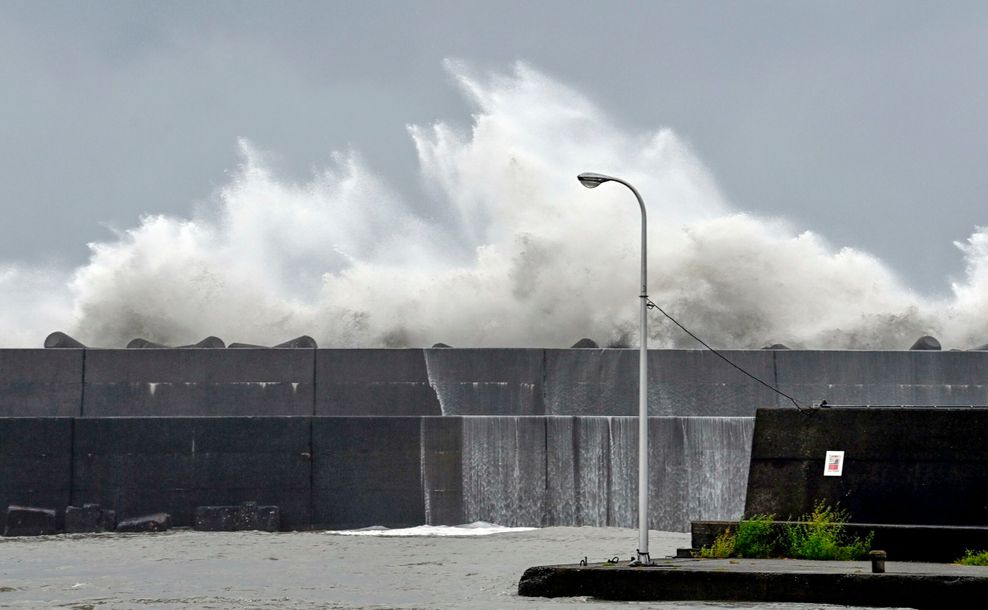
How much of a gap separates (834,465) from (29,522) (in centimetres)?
1778

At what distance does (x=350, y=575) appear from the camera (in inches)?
875

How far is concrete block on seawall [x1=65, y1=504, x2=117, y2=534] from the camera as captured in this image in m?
31.0

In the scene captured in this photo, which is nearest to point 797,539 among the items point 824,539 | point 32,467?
point 824,539

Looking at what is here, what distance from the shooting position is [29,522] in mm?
31000

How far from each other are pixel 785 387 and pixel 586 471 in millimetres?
5048

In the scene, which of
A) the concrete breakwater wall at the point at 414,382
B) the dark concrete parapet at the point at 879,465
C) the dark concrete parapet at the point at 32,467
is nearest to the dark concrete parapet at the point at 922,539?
the dark concrete parapet at the point at 879,465

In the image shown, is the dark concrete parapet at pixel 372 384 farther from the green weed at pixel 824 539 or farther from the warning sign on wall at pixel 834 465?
the green weed at pixel 824 539

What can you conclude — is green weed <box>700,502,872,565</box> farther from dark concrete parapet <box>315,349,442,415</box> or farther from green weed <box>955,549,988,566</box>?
dark concrete parapet <box>315,349,442,415</box>

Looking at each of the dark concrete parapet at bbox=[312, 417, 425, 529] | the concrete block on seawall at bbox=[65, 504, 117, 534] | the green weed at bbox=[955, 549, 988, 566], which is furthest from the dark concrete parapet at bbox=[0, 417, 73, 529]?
the green weed at bbox=[955, 549, 988, 566]

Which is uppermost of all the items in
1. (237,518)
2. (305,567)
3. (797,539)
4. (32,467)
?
(32,467)

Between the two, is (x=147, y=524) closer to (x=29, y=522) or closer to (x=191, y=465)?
(x=191, y=465)

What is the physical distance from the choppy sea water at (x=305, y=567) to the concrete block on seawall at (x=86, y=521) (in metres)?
0.45

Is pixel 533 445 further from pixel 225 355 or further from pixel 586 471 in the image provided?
pixel 225 355

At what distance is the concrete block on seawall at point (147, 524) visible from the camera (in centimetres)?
3109
